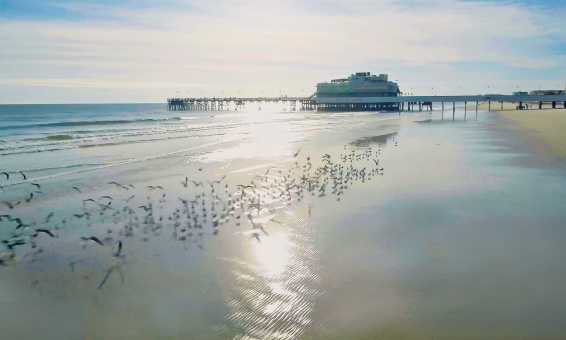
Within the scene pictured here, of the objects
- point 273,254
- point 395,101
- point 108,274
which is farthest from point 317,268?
point 395,101

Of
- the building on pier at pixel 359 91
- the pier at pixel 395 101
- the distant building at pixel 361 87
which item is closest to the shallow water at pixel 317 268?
the pier at pixel 395 101

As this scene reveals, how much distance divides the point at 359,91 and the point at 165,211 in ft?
377

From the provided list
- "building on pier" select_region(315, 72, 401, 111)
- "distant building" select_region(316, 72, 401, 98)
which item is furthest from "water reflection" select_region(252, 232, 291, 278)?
"distant building" select_region(316, 72, 401, 98)

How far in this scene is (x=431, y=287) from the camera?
8.61m

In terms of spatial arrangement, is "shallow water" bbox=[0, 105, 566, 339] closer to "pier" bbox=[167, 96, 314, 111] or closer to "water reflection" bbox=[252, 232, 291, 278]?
"water reflection" bbox=[252, 232, 291, 278]

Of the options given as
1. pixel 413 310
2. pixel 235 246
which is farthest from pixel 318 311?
pixel 235 246

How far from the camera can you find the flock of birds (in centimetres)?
1175

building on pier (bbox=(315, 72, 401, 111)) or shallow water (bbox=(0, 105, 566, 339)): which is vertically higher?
building on pier (bbox=(315, 72, 401, 111))

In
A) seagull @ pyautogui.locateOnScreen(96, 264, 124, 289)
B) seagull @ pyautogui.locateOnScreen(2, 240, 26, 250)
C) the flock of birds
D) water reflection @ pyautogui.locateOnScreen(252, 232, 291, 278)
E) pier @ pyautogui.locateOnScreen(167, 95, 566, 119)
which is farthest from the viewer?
pier @ pyautogui.locateOnScreen(167, 95, 566, 119)

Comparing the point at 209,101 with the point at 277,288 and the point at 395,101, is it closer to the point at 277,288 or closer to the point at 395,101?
the point at 395,101

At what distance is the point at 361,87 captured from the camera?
407 ft

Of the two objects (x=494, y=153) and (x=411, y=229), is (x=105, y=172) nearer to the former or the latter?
(x=411, y=229)

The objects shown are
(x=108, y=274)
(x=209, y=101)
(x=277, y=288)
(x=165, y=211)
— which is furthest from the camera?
(x=209, y=101)

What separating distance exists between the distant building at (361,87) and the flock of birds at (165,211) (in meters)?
106
